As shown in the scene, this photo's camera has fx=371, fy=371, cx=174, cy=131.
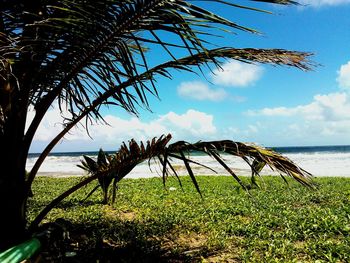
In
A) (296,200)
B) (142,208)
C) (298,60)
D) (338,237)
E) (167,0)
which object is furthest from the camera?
(296,200)

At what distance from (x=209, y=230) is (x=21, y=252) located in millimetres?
2784

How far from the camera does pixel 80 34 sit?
2.95 m

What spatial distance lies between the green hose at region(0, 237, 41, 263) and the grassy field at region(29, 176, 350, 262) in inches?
18.9

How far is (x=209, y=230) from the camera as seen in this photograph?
17.0 feet

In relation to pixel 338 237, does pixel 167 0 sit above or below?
above

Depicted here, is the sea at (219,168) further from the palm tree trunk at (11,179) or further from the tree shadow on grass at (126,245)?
the palm tree trunk at (11,179)

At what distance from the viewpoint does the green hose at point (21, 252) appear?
2.87 metres

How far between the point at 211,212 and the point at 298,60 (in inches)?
140

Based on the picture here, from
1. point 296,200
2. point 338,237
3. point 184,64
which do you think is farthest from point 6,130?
point 296,200

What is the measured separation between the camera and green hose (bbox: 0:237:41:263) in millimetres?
2871

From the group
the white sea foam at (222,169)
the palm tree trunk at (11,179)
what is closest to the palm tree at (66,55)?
the palm tree trunk at (11,179)

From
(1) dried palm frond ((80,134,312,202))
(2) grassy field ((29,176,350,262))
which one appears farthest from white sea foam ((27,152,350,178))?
(1) dried palm frond ((80,134,312,202))

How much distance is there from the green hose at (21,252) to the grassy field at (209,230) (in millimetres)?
479

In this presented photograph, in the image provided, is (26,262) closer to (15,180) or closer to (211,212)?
(15,180)
